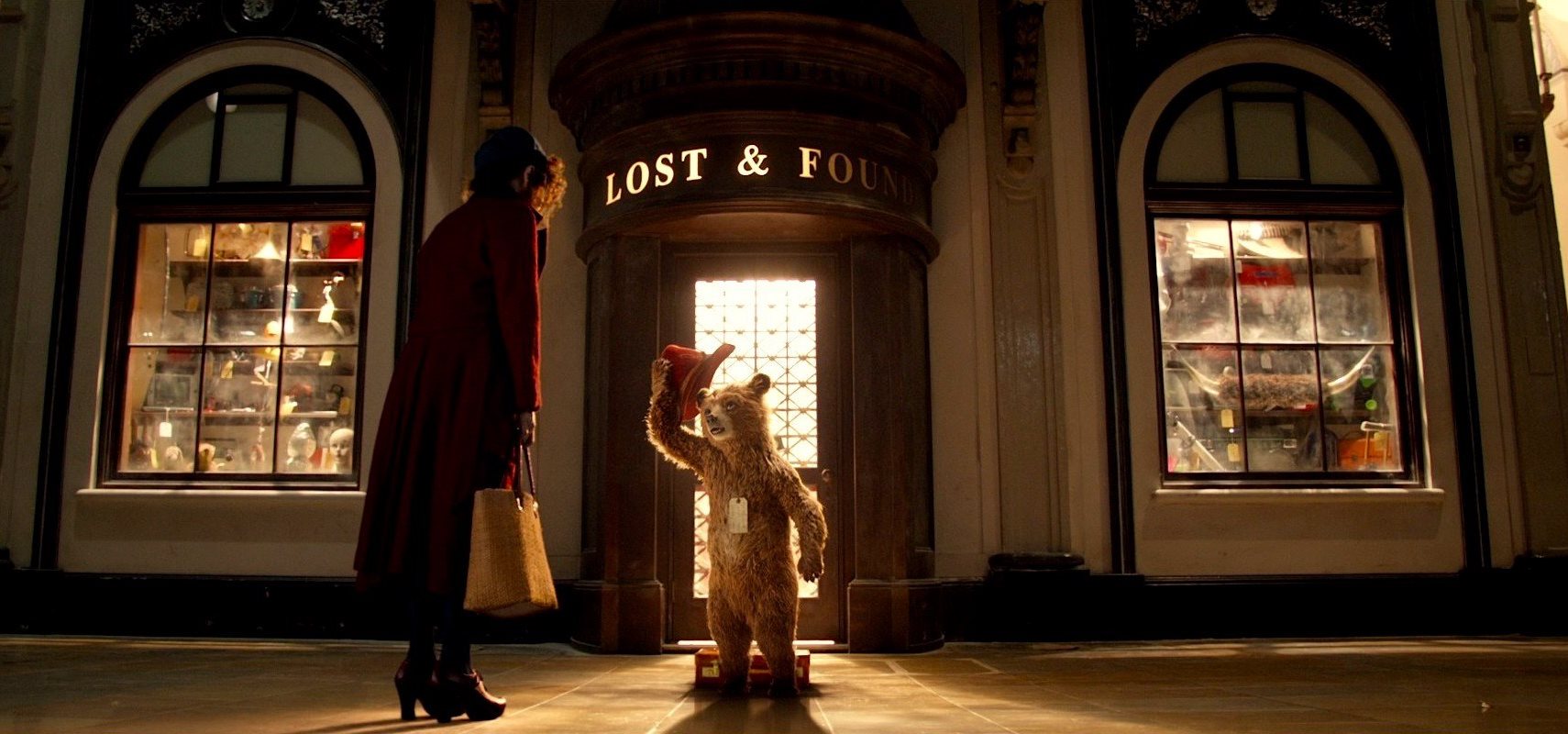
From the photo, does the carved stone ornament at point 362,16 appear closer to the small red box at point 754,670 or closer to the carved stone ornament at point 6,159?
the carved stone ornament at point 6,159

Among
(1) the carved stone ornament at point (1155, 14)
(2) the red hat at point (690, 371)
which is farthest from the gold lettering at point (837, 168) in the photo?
Result: (1) the carved stone ornament at point (1155, 14)

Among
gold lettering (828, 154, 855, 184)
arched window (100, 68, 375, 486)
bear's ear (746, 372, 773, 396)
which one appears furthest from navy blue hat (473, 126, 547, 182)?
arched window (100, 68, 375, 486)

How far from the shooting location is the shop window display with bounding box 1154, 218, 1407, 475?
5691mm

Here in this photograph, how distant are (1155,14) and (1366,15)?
4.00ft

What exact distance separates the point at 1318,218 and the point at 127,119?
6.53 meters

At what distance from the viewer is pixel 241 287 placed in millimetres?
5793

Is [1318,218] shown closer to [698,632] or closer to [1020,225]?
[1020,225]

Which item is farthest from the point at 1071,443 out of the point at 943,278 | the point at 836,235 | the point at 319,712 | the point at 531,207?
the point at 319,712

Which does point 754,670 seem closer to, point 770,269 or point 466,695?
point 466,695

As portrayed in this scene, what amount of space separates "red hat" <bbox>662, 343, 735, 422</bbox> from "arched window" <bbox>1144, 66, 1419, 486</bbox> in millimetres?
2957

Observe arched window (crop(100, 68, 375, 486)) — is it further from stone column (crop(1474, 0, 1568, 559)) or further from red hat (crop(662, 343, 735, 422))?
stone column (crop(1474, 0, 1568, 559))

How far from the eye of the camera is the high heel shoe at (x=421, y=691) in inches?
106

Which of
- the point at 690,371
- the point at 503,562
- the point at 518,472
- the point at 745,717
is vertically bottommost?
the point at 745,717

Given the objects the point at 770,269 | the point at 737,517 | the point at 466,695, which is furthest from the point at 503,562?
the point at 770,269
